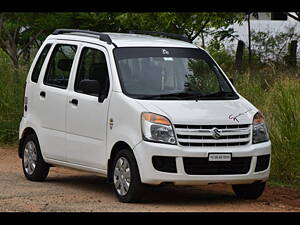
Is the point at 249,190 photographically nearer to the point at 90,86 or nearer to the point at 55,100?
the point at 90,86

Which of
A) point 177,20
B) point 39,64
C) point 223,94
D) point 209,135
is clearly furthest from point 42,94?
point 177,20

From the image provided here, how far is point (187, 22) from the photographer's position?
20.9 meters

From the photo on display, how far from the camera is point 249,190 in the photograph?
11.5m

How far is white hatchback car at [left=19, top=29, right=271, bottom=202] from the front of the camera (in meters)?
10.7

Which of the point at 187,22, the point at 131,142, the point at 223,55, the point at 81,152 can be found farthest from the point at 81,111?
the point at 223,55

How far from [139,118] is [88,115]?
4.02ft

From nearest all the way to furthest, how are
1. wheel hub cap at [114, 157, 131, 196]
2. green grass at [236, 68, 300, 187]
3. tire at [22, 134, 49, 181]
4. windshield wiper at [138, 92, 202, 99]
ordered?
wheel hub cap at [114, 157, 131, 196], windshield wiper at [138, 92, 202, 99], green grass at [236, 68, 300, 187], tire at [22, 134, 49, 181]

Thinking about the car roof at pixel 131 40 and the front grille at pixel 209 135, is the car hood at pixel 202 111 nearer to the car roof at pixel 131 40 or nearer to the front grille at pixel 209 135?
the front grille at pixel 209 135

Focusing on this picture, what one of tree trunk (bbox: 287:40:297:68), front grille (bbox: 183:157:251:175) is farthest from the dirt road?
tree trunk (bbox: 287:40:297:68)

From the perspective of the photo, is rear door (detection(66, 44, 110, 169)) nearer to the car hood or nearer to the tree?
the car hood

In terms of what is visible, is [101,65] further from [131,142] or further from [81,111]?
[131,142]

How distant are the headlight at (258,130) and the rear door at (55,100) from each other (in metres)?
2.67

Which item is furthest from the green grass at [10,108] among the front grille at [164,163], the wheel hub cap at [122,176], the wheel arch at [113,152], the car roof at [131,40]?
the front grille at [164,163]

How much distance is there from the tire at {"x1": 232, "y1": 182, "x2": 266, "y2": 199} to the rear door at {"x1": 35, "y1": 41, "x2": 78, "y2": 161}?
2.37 m
